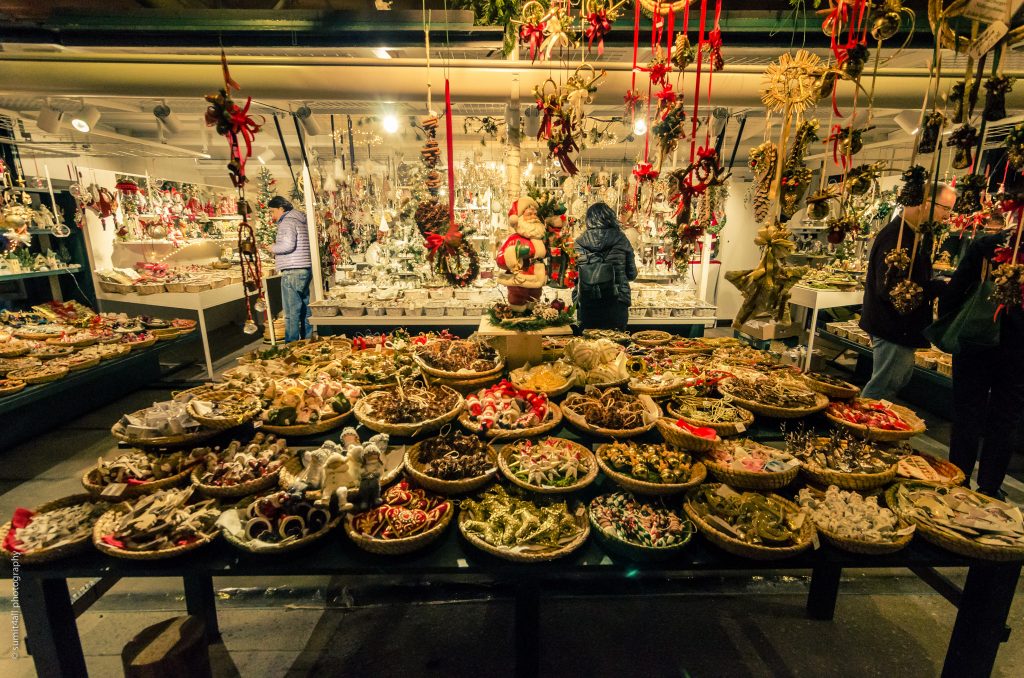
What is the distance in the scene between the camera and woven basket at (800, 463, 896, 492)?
1.95 meters

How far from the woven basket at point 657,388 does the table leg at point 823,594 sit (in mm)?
1114

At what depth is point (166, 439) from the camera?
222 cm

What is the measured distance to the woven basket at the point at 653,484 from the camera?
1902 millimetres

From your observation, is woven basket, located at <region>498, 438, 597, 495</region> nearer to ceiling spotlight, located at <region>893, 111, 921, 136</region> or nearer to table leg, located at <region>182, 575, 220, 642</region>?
table leg, located at <region>182, 575, 220, 642</region>

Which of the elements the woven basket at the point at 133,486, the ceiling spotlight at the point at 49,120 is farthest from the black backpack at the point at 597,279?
the ceiling spotlight at the point at 49,120

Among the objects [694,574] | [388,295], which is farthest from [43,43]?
[694,574]

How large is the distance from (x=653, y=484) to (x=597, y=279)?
2733mm

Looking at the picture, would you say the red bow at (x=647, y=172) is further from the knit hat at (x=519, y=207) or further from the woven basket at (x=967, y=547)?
the woven basket at (x=967, y=547)

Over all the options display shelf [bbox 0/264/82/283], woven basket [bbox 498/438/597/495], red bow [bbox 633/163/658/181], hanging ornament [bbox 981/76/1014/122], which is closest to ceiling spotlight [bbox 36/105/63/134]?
display shelf [bbox 0/264/82/283]

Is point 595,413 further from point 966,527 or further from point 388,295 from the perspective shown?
point 388,295

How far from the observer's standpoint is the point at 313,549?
69.0 inches

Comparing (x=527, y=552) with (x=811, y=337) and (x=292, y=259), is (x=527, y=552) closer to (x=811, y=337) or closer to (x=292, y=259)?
(x=811, y=337)

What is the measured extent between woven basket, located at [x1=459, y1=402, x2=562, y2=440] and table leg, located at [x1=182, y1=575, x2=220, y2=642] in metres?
1.41

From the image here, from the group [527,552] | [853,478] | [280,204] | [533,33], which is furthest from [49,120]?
[853,478]
